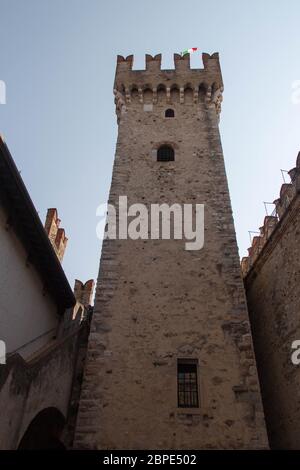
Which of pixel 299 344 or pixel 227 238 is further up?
pixel 227 238

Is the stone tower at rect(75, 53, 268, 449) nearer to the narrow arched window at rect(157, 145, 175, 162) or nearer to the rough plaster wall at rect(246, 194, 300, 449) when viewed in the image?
the narrow arched window at rect(157, 145, 175, 162)

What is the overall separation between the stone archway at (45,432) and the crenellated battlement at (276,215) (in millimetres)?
6970

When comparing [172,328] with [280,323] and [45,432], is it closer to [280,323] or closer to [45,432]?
[280,323]

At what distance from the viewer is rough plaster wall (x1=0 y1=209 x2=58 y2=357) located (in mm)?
9477

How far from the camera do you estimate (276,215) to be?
13125mm

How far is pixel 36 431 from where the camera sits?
9516 millimetres

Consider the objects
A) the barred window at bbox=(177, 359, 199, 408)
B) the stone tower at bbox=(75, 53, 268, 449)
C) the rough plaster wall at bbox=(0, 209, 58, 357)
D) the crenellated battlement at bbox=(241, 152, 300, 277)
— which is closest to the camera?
the stone tower at bbox=(75, 53, 268, 449)

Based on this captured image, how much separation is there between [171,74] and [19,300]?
430 inches

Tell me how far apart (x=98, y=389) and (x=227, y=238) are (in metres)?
5.20

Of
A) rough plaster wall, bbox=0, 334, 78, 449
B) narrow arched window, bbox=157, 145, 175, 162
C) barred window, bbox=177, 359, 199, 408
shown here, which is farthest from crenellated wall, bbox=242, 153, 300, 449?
rough plaster wall, bbox=0, 334, 78, 449

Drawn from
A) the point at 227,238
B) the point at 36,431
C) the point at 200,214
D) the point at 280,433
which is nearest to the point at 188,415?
the point at 280,433

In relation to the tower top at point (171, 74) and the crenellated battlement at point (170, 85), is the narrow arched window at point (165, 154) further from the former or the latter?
the tower top at point (171, 74)

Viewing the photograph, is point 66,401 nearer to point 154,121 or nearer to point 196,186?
point 196,186

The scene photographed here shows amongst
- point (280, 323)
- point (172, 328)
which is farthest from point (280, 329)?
point (172, 328)
